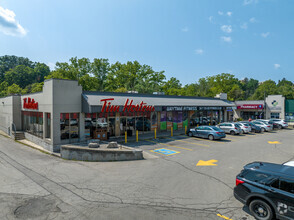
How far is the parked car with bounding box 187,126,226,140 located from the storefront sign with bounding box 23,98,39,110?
17.0 m

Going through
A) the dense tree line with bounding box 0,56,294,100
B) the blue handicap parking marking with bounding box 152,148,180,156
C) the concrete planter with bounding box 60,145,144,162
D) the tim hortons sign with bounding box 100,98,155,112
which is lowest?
the blue handicap parking marking with bounding box 152,148,180,156

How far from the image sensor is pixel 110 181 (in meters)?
9.41

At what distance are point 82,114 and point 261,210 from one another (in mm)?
15510

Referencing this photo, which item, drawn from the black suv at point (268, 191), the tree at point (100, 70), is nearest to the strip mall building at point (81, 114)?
the black suv at point (268, 191)

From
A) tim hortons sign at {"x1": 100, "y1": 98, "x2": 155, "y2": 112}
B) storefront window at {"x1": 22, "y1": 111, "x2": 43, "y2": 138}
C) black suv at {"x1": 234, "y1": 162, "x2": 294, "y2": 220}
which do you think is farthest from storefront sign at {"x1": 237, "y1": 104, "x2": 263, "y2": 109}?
storefront window at {"x1": 22, "y1": 111, "x2": 43, "y2": 138}

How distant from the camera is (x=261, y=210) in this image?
19.4 feet

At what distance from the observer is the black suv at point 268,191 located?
5406 millimetres

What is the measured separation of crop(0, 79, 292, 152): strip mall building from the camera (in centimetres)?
Answer: 1652

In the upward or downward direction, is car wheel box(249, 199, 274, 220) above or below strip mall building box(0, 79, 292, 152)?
below

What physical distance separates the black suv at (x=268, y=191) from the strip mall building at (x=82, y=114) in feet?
44.0

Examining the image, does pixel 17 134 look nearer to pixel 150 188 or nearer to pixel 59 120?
pixel 59 120

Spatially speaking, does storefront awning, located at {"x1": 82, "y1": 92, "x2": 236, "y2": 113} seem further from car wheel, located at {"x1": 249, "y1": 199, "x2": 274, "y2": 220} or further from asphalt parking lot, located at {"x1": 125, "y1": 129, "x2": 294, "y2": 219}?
car wheel, located at {"x1": 249, "y1": 199, "x2": 274, "y2": 220}

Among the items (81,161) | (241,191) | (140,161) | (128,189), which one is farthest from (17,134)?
(241,191)

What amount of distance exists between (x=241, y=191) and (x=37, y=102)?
19367 millimetres
